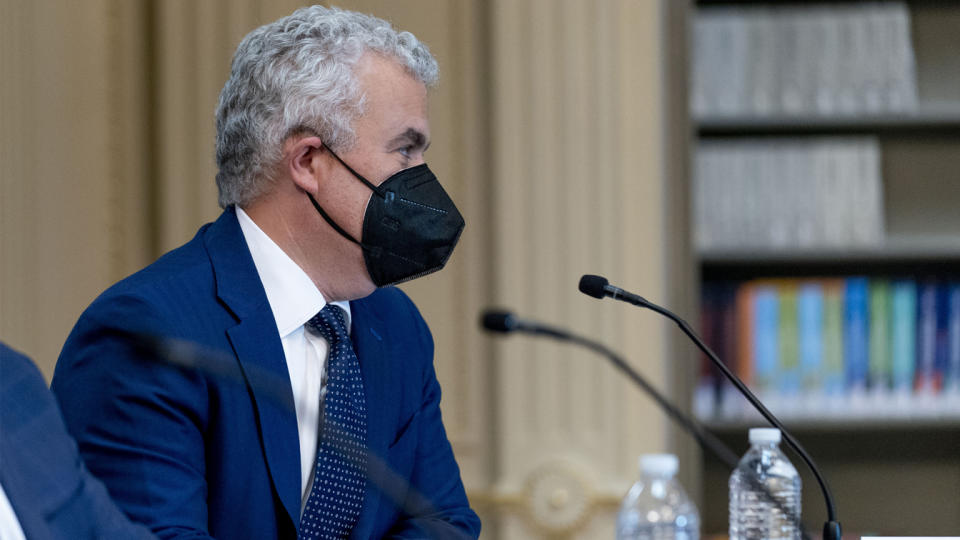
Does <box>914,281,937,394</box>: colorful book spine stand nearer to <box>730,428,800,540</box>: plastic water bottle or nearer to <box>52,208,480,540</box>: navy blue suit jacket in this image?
<box>730,428,800,540</box>: plastic water bottle

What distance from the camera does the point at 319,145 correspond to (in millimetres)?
1427

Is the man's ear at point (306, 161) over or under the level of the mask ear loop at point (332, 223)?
over

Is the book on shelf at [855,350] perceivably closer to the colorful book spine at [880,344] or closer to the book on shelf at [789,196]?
the colorful book spine at [880,344]

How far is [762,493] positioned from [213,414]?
67 cm

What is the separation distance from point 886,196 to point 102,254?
2.15 m

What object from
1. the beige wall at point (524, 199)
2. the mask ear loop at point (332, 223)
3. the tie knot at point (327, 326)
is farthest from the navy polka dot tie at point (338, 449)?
the beige wall at point (524, 199)

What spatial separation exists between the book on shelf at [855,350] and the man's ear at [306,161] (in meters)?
1.49

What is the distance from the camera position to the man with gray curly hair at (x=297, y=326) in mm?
1154

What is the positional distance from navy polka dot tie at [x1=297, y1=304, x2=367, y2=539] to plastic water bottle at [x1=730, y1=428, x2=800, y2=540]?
0.47 meters

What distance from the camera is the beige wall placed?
7.88 feet

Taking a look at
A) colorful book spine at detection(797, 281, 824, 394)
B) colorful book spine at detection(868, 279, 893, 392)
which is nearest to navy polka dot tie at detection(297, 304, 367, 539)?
colorful book spine at detection(797, 281, 824, 394)

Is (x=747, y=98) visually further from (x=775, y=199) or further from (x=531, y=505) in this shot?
(x=531, y=505)

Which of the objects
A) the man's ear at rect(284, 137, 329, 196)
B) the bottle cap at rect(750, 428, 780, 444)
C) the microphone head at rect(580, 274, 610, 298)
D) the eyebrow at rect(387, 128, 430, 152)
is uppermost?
the eyebrow at rect(387, 128, 430, 152)

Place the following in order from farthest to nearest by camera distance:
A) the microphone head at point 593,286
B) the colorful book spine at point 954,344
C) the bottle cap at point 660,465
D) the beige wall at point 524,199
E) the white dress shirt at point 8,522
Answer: the colorful book spine at point 954,344 < the beige wall at point 524,199 < the microphone head at point 593,286 < the bottle cap at point 660,465 < the white dress shirt at point 8,522
